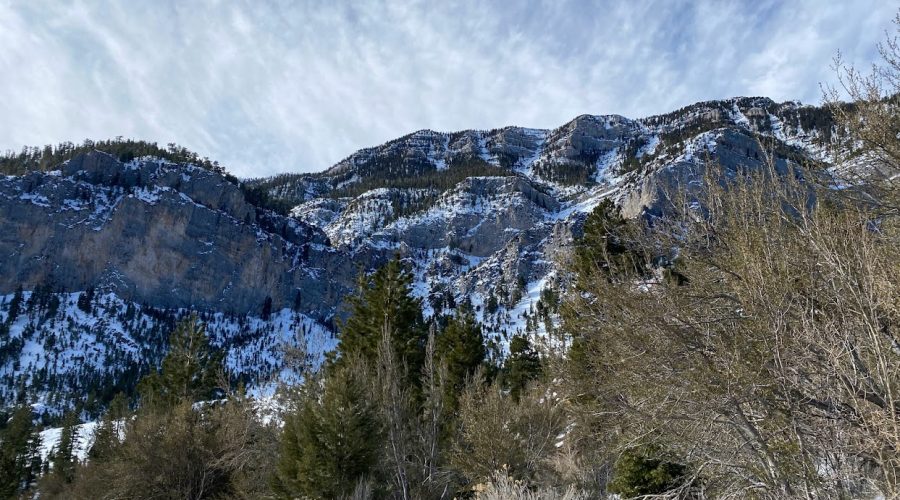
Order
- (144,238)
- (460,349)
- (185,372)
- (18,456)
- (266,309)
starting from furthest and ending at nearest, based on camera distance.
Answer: (266,309) < (144,238) < (18,456) < (185,372) < (460,349)

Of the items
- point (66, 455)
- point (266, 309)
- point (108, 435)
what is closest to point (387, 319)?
point (108, 435)

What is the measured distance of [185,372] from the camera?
107ft

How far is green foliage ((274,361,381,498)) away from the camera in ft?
39.5

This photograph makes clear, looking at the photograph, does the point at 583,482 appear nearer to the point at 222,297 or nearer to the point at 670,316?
the point at 670,316

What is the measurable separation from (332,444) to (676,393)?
884 cm

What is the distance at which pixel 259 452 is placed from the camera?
17156 millimetres

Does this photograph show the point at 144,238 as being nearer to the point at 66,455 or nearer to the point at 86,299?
the point at 86,299

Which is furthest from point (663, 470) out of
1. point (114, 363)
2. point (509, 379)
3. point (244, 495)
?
point (114, 363)

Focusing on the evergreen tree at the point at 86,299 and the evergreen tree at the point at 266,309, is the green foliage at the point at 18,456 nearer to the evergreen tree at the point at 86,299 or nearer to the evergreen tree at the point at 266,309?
the evergreen tree at the point at 86,299

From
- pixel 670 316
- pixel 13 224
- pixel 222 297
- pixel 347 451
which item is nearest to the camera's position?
pixel 670 316

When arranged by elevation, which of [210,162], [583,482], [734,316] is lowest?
[583,482]

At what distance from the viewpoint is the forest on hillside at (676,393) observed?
4672mm

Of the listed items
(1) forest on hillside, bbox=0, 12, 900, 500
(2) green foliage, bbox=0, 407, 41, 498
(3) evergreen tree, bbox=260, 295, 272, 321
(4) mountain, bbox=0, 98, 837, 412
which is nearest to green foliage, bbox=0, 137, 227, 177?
(4) mountain, bbox=0, 98, 837, 412

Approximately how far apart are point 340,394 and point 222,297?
17708 centimetres
